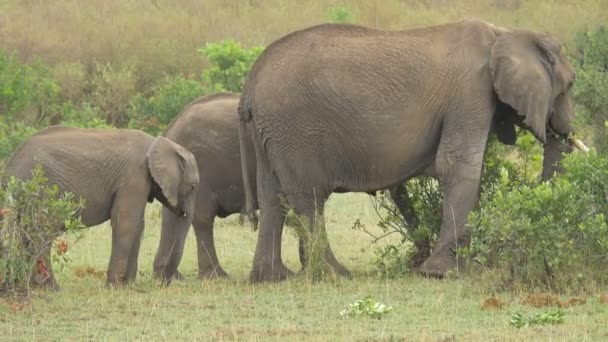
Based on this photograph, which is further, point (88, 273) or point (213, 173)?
point (213, 173)

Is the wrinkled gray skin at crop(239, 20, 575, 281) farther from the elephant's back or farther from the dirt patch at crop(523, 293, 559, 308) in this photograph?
the dirt patch at crop(523, 293, 559, 308)

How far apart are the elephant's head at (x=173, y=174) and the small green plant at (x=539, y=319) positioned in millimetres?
3639

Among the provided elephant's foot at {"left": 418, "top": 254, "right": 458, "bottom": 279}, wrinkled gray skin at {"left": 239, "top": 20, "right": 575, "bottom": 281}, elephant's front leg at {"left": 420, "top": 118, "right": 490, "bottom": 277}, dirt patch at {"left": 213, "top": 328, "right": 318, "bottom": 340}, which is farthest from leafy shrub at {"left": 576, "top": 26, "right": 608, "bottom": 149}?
dirt patch at {"left": 213, "top": 328, "right": 318, "bottom": 340}

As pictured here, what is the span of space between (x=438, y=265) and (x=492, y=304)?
6.21ft

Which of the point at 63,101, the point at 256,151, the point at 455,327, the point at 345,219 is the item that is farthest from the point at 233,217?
the point at 63,101

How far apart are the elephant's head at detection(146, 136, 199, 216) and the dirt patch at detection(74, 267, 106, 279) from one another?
1037mm

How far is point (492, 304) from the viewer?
10.3 m

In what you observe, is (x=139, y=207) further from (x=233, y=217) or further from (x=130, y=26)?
(x=130, y=26)

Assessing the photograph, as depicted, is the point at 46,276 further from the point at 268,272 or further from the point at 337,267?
the point at 337,267

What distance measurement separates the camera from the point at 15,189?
10859mm

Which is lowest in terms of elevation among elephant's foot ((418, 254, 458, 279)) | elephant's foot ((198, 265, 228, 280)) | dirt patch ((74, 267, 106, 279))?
dirt patch ((74, 267, 106, 279))

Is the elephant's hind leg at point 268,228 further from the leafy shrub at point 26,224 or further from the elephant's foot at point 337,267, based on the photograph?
the leafy shrub at point 26,224

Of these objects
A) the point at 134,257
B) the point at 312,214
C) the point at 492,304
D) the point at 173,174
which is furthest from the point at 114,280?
the point at 492,304

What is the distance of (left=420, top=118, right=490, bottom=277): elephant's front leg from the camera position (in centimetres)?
1223
